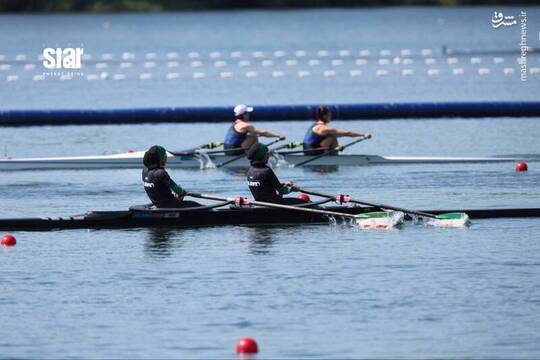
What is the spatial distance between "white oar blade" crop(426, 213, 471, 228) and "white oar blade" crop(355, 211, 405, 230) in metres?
0.66

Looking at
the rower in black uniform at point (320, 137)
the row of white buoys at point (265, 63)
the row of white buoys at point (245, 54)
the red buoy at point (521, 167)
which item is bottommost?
the red buoy at point (521, 167)

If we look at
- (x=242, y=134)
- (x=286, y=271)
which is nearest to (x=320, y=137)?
(x=242, y=134)

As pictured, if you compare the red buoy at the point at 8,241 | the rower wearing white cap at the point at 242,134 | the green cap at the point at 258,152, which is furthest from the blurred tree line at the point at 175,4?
the red buoy at the point at 8,241

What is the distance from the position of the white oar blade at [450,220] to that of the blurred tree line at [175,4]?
110 metres

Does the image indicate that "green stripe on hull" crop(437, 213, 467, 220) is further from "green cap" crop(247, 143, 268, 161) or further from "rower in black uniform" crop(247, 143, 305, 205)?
"green cap" crop(247, 143, 268, 161)

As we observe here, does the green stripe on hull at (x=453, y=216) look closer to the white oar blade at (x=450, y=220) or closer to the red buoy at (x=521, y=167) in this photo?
the white oar blade at (x=450, y=220)

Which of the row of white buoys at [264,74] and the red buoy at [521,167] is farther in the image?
the row of white buoys at [264,74]

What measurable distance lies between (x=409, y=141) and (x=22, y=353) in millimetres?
27271

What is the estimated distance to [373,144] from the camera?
147 feet

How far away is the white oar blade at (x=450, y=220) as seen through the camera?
87.6 ft

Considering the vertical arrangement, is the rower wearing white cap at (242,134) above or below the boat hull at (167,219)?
above

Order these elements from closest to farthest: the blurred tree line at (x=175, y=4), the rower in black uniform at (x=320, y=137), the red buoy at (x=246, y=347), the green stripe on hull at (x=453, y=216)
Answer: the red buoy at (x=246, y=347) < the green stripe on hull at (x=453, y=216) < the rower in black uniform at (x=320, y=137) < the blurred tree line at (x=175, y=4)

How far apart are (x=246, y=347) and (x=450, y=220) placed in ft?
29.9

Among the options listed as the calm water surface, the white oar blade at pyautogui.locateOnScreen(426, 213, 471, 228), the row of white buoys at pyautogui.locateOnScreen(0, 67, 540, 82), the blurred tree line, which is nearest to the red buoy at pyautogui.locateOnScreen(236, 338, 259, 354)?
the calm water surface
